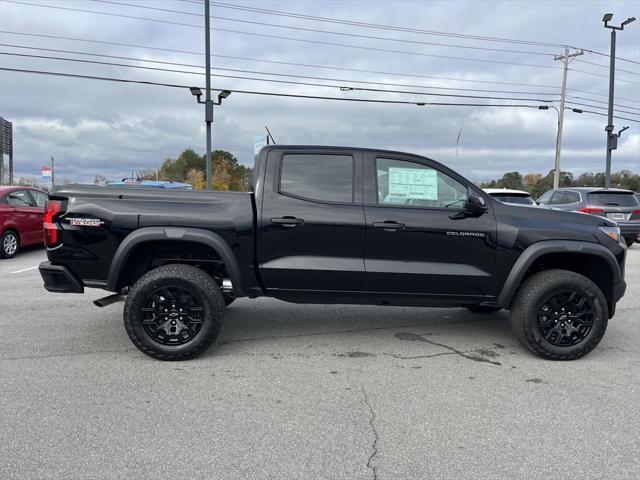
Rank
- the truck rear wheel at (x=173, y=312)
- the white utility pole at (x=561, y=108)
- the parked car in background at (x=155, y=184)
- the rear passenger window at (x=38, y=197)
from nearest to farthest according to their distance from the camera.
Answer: the truck rear wheel at (x=173, y=312), the parked car in background at (x=155, y=184), the rear passenger window at (x=38, y=197), the white utility pole at (x=561, y=108)

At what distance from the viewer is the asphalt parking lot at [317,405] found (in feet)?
9.20

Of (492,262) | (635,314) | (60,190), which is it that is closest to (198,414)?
(60,190)

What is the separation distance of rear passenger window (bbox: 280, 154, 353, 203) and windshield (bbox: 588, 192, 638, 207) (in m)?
11.1

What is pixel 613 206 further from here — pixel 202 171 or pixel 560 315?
pixel 202 171

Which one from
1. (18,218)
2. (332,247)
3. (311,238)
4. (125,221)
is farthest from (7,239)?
(332,247)

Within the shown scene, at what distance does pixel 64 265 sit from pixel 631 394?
16.0 ft

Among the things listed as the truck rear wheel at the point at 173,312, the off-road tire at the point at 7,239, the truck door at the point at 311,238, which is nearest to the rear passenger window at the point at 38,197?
the off-road tire at the point at 7,239

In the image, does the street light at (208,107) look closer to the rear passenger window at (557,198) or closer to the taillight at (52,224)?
the rear passenger window at (557,198)

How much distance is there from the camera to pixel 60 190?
176 inches

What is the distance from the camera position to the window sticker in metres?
4.58

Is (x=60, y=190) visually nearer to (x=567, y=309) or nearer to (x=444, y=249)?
(x=444, y=249)

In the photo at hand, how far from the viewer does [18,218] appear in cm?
1083

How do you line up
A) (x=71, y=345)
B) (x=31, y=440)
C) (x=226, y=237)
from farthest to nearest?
1. (x=71, y=345)
2. (x=226, y=237)
3. (x=31, y=440)

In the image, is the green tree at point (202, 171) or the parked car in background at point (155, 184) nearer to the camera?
the parked car in background at point (155, 184)
